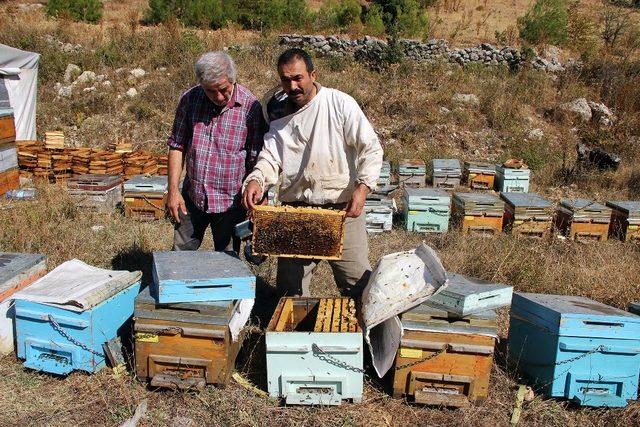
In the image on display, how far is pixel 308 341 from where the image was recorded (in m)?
2.85

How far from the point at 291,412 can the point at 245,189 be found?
1.29 meters

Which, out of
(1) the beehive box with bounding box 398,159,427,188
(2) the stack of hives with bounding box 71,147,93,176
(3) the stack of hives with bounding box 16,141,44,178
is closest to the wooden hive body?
(2) the stack of hives with bounding box 71,147,93,176

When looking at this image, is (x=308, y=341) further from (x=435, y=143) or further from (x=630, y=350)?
(x=435, y=143)

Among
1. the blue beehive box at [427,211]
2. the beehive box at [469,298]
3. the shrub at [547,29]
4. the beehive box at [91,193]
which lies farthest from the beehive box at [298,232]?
the shrub at [547,29]

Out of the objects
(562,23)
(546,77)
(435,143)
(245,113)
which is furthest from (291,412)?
(562,23)

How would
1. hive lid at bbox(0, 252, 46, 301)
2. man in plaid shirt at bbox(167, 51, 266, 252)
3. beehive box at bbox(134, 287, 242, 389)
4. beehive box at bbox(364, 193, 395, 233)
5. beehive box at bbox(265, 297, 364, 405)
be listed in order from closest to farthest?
beehive box at bbox(265, 297, 364, 405) → beehive box at bbox(134, 287, 242, 389) → hive lid at bbox(0, 252, 46, 301) → man in plaid shirt at bbox(167, 51, 266, 252) → beehive box at bbox(364, 193, 395, 233)

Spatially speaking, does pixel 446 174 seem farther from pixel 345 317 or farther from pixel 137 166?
pixel 345 317

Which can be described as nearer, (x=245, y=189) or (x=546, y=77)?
(x=245, y=189)

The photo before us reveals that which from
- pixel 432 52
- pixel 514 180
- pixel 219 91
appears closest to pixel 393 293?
pixel 219 91

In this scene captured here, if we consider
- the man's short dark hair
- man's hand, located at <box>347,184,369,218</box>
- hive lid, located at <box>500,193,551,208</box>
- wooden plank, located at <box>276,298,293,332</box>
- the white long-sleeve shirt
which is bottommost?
wooden plank, located at <box>276,298,293,332</box>

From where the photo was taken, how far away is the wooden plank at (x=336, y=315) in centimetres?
300

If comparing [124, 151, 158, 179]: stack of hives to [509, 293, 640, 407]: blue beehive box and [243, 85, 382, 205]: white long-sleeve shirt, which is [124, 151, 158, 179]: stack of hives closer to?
[243, 85, 382, 205]: white long-sleeve shirt

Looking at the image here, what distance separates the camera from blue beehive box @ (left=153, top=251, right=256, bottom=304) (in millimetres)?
2938

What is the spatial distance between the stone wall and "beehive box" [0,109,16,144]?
860cm
